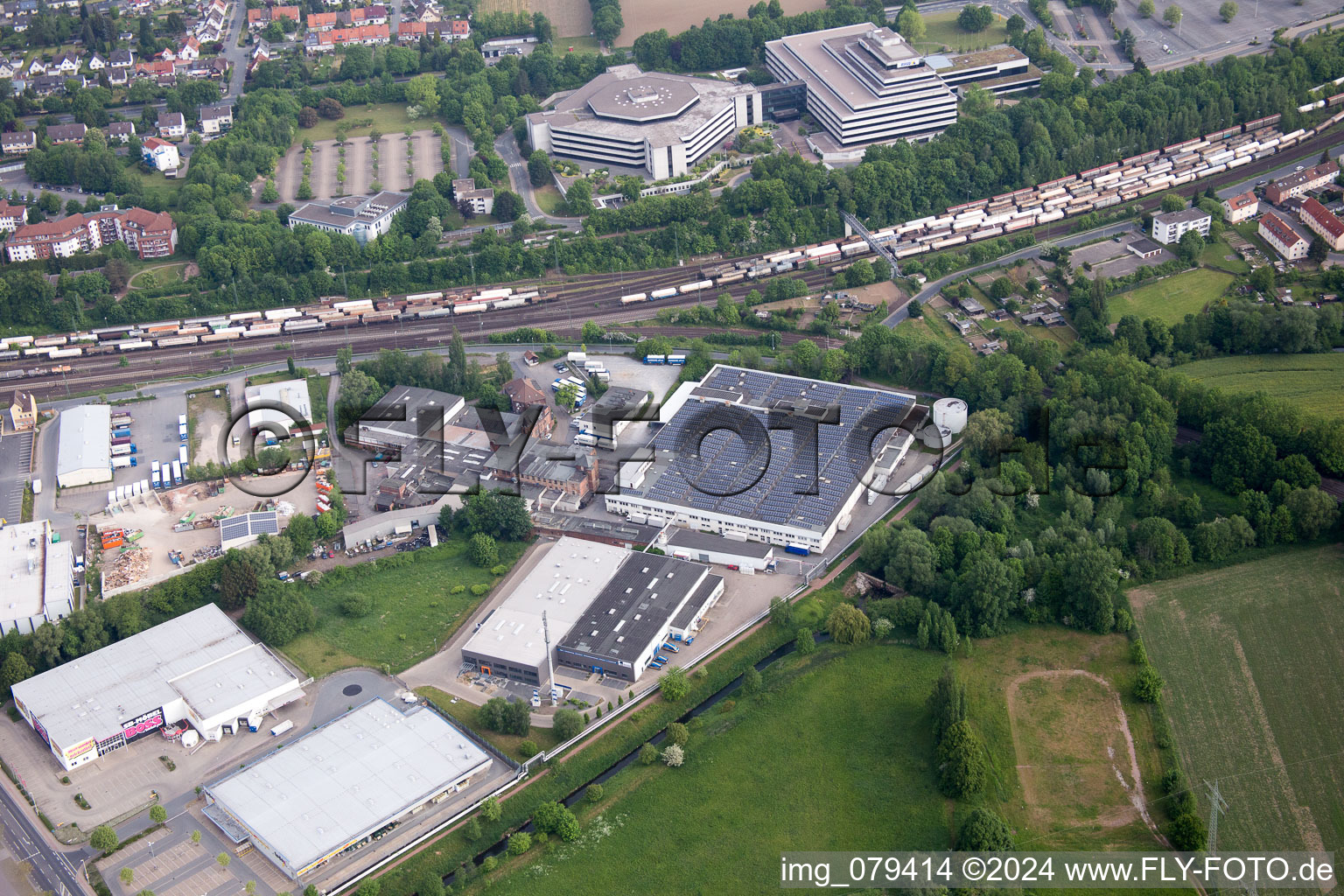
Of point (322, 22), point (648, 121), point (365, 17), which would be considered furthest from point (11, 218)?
point (648, 121)

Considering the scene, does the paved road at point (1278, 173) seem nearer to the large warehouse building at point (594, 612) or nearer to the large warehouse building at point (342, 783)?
the large warehouse building at point (594, 612)

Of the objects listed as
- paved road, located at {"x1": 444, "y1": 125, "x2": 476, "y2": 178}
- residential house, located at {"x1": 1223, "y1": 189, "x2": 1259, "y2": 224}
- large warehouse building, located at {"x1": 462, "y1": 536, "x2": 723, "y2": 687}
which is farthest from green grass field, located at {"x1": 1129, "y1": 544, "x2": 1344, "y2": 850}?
paved road, located at {"x1": 444, "y1": 125, "x2": 476, "y2": 178}

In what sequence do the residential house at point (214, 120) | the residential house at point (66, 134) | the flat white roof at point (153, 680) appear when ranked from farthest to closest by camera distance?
1. the residential house at point (214, 120)
2. the residential house at point (66, 134)
3. the flat white roof at point (153, 680)

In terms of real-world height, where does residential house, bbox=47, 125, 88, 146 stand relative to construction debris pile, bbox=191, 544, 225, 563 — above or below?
above

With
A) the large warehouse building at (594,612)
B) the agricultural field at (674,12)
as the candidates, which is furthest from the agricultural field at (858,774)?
the agricultural field at (674,12)

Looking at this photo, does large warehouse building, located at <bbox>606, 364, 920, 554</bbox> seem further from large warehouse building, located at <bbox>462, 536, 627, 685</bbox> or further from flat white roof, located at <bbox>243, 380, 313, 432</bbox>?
flat white roof, located at <bbox>243, 380, 313, 432</bbox>
